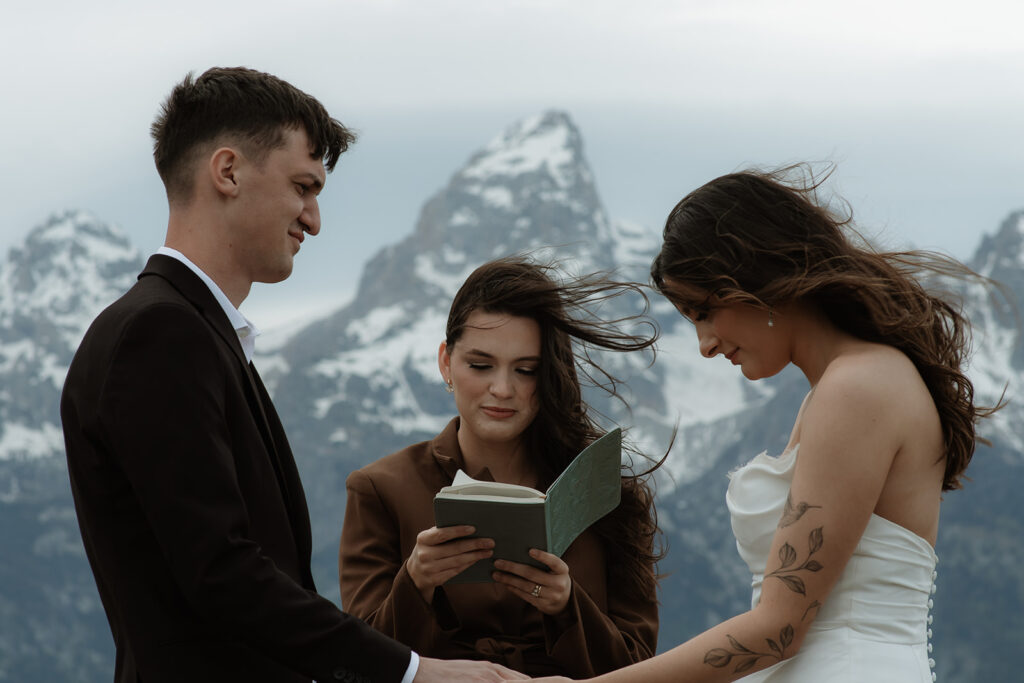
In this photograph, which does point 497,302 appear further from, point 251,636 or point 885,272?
point 251,636

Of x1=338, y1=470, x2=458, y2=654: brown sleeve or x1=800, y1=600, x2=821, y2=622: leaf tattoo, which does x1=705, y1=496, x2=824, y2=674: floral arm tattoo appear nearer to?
x1=800, y1=600, x2=821, y2=622: leaf tattoo

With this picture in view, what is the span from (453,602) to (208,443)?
2111 mm

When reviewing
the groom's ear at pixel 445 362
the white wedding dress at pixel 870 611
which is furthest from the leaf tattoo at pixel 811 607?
the groom's ear at pixel 445 362

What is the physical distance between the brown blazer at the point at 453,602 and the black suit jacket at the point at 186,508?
112cm

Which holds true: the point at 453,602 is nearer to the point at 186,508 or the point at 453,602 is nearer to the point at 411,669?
the point at 411,669

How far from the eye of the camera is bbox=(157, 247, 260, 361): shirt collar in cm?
439

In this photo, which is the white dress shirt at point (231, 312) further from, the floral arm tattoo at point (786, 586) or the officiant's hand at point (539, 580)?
the floral arm tattoo at point (786, 586)

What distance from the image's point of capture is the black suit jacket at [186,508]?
3.91 meters

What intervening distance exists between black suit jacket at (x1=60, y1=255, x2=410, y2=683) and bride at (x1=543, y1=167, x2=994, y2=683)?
55.9 inches

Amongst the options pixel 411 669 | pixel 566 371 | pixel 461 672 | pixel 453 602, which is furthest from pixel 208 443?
pixel 566 371

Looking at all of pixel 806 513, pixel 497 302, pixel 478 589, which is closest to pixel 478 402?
pixel 497 302

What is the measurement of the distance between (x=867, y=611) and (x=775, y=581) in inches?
17.1

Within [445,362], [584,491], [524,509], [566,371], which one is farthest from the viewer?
[445,362]

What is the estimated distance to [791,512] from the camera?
Result: 448 cm
